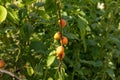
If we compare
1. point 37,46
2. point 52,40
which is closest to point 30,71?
point 37,46

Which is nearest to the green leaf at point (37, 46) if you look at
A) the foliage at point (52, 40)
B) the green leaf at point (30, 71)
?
the foliage at point (52, 40)

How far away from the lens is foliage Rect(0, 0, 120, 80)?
1.96 m

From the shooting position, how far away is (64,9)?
7.47 ft

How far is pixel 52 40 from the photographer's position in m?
2.11

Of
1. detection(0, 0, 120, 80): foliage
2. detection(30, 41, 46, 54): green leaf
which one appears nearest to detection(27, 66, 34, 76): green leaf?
detection(0, 0, 120, 80): foliage

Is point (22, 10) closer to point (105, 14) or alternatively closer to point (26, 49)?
point (26, 49)

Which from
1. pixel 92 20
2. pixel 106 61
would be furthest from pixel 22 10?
pixel 106 61

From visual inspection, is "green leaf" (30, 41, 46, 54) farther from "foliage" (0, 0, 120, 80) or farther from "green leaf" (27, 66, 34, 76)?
"green leaf" (27, 66, 34, 76)

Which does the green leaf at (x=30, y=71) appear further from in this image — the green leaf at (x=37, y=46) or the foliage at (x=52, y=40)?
the green leaf at (x=37, y=46)

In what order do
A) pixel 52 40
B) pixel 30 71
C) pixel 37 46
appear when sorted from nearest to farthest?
pixel 30 71 < pixel 37 46 < pixel 52 40

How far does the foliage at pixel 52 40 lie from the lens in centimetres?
196

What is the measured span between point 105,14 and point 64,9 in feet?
1.35

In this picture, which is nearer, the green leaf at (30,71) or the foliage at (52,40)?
the green leaf at (30,71)

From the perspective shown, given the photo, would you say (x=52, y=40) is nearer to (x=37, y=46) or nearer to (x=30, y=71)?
(x=37, y=46)
